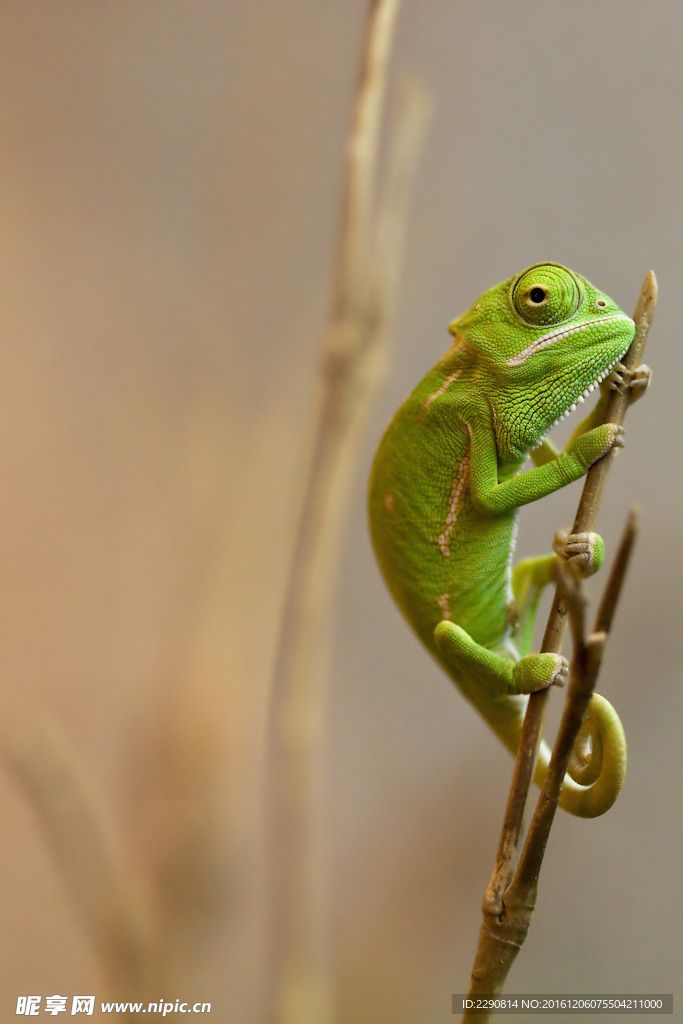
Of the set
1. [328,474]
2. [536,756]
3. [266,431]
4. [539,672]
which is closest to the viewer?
[536,756]

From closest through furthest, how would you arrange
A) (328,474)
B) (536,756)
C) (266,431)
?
(536,756) < (328,474) < (266,431)

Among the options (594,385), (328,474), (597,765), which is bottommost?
(597,765)

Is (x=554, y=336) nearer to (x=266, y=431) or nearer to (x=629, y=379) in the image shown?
(x=629, y=379)

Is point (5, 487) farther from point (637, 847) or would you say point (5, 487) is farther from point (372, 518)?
point (637, 847)

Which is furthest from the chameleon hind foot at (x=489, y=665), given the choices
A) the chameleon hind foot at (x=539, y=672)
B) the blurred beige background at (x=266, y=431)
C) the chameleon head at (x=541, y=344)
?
the blurred beige background at (x=266, y=431)

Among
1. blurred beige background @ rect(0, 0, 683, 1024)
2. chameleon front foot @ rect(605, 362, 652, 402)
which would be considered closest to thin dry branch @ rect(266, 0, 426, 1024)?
blurred beige background @ rect(0, 0, 683, 1024)

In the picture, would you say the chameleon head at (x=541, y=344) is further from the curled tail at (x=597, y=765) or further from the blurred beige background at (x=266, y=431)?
the blurred beige background at (x=266, y=431)

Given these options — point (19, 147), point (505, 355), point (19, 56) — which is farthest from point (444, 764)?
point (19, 56)

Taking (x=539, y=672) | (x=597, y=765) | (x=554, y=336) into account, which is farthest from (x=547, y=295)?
(x=597, y=765)
